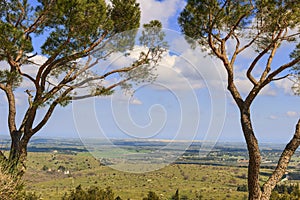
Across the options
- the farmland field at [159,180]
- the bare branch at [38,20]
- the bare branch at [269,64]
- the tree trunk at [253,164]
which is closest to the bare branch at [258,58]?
the bare branch at [269,64]

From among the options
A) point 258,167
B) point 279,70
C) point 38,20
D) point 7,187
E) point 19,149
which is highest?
point 38,20

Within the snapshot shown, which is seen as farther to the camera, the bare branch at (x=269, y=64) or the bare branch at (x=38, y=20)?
the bare branch at (x=38, y=20)

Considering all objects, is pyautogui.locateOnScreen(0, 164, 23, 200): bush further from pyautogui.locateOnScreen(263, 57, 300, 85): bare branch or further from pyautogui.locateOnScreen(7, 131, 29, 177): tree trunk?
pyautogui.locateOnScreen(263, 57, 300, 85): bare branch

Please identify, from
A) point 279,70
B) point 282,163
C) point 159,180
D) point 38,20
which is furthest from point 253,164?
point 159,180

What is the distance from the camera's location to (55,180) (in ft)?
82.6

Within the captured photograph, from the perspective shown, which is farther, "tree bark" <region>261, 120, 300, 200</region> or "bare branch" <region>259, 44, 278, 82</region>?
"bare branch" <region>259, 44, 278, 82</region>

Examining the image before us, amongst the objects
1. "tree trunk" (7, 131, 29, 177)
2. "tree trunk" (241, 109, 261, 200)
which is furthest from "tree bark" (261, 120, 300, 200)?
"tree trunk" (7, 131, 29, 177)

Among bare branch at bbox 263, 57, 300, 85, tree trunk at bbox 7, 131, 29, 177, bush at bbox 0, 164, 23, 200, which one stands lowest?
bush at bbox 0, 164, 23, 200

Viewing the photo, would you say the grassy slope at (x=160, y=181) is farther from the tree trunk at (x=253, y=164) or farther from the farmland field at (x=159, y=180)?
the tree trunk at (x=253, y=164)

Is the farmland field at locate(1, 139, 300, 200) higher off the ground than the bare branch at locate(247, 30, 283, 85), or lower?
lower

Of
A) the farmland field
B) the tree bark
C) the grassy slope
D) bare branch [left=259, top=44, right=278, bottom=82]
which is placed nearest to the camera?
the tree bark

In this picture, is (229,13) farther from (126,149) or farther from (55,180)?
(55,180)

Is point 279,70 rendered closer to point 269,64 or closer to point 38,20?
point 269,64

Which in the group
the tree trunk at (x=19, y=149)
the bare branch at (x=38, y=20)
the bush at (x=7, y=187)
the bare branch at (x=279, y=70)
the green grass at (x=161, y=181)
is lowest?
the green grass at (x=161, y=181)
